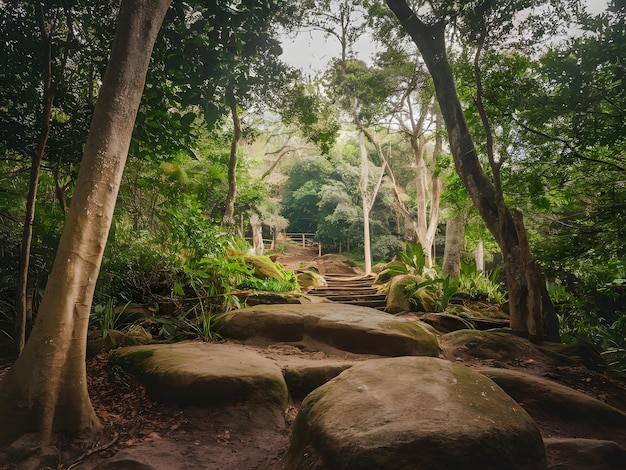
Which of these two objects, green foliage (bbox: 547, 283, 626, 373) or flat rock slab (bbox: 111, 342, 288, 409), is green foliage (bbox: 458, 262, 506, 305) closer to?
green foliage (bbox: 547, 283, 626, 373)

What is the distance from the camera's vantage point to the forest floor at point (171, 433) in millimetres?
2254

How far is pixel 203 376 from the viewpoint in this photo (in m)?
2.92

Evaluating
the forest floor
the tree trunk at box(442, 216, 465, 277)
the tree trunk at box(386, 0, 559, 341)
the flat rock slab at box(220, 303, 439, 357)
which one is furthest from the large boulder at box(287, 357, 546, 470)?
the tree trunk at box(442, 216, 465, 277)

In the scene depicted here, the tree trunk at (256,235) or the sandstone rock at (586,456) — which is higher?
the tree trunk at (256,235)

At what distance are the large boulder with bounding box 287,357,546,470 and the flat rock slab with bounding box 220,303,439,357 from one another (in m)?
1.83

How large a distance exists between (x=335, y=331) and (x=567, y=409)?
8.52ft

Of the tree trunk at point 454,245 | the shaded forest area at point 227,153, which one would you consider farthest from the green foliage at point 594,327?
the tree trunk at point 454,245

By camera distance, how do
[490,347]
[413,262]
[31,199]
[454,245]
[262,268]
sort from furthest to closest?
[454,245] < [413,262] < [262,268] < [490,347] < [31,199]

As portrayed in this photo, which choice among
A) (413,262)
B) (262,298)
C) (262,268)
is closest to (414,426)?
(262,298)

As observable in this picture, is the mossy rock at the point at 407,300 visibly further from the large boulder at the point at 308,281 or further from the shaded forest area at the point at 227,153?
the large boulder at the point at 308,281

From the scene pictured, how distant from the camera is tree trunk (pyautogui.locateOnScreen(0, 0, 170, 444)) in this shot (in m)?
2.22

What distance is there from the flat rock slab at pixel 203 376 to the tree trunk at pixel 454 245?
750 cm

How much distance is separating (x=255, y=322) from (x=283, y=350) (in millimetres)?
604

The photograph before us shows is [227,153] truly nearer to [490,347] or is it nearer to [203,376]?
[203,376]
